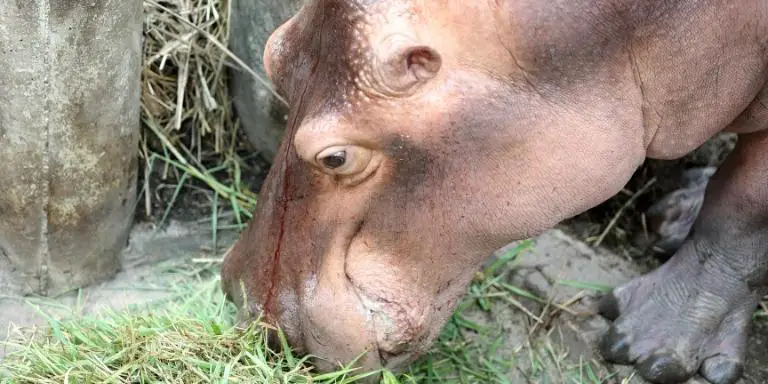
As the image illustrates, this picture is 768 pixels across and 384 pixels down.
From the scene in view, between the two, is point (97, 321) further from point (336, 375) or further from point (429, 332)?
point (429, 332)

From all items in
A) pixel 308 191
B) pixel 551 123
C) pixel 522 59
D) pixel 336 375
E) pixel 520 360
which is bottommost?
pixel 520 360

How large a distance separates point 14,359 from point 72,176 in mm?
484

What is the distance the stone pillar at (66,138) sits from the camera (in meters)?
2.32

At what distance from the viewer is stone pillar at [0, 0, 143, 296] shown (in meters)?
2.32

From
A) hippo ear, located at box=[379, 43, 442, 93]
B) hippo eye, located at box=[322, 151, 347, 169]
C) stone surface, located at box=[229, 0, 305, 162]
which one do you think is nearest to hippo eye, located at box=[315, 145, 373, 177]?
hippo eye, located at box=[322, 151, 347, 169]

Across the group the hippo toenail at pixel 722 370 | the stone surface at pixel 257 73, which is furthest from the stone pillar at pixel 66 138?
the hippo toenail at pixel 722 370

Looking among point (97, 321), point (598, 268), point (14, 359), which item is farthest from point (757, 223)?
point (14, 359)

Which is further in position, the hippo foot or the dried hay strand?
the dried hay strand

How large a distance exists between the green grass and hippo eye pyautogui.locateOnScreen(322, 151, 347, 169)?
502 millimetres

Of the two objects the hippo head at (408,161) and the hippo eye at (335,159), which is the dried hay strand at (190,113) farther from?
the hippo eye at (335,159)

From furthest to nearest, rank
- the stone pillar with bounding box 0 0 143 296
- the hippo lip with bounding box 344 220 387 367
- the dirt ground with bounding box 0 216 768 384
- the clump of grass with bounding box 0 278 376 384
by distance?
the dirt ground with bounding box 0 216 768 384, the stone pillar with bounding box 0 0 143 296, the clump of grass with bounding box 0 278 376 384, the hippo lip with bounding box 344 220 387 367

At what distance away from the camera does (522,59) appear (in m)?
1.79

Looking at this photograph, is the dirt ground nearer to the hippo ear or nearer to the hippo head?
the hippo head

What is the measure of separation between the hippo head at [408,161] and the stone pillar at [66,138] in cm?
61
